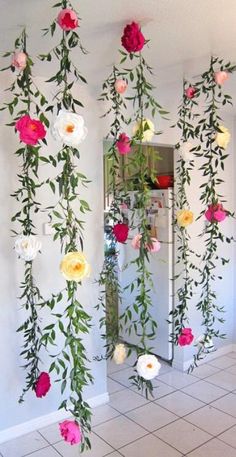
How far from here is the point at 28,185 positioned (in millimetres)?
2076

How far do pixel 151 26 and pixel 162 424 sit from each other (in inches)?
94.9

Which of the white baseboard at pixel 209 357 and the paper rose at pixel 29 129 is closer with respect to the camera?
the paper rose at pixel 29 129

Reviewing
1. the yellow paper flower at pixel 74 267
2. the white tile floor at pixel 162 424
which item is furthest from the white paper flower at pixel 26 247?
the white tile floor at pixel 162 424

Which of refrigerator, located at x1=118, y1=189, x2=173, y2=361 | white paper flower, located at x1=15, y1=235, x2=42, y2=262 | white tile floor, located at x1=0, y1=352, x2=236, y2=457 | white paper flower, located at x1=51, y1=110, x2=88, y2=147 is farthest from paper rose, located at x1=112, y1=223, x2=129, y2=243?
white tile floor, located at x1=0, y1=352, x2=236, y2=457

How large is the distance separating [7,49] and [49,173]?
79cm

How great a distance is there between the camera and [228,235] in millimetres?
3705

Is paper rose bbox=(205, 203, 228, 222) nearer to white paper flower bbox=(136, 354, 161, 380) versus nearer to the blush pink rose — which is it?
the blush pink rose

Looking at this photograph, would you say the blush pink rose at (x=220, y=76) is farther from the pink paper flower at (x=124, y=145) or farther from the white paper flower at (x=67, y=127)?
the white paper flower at (x=67, y=127)

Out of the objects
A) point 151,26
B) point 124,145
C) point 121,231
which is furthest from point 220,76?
point 121,231

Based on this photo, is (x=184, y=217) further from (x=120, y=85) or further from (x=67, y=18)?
(x=67, y=18)

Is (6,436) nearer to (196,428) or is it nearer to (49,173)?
(196,428)

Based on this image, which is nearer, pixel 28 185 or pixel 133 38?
pixel 133 38

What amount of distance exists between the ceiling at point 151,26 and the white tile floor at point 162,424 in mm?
2310

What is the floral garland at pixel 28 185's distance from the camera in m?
1.53
